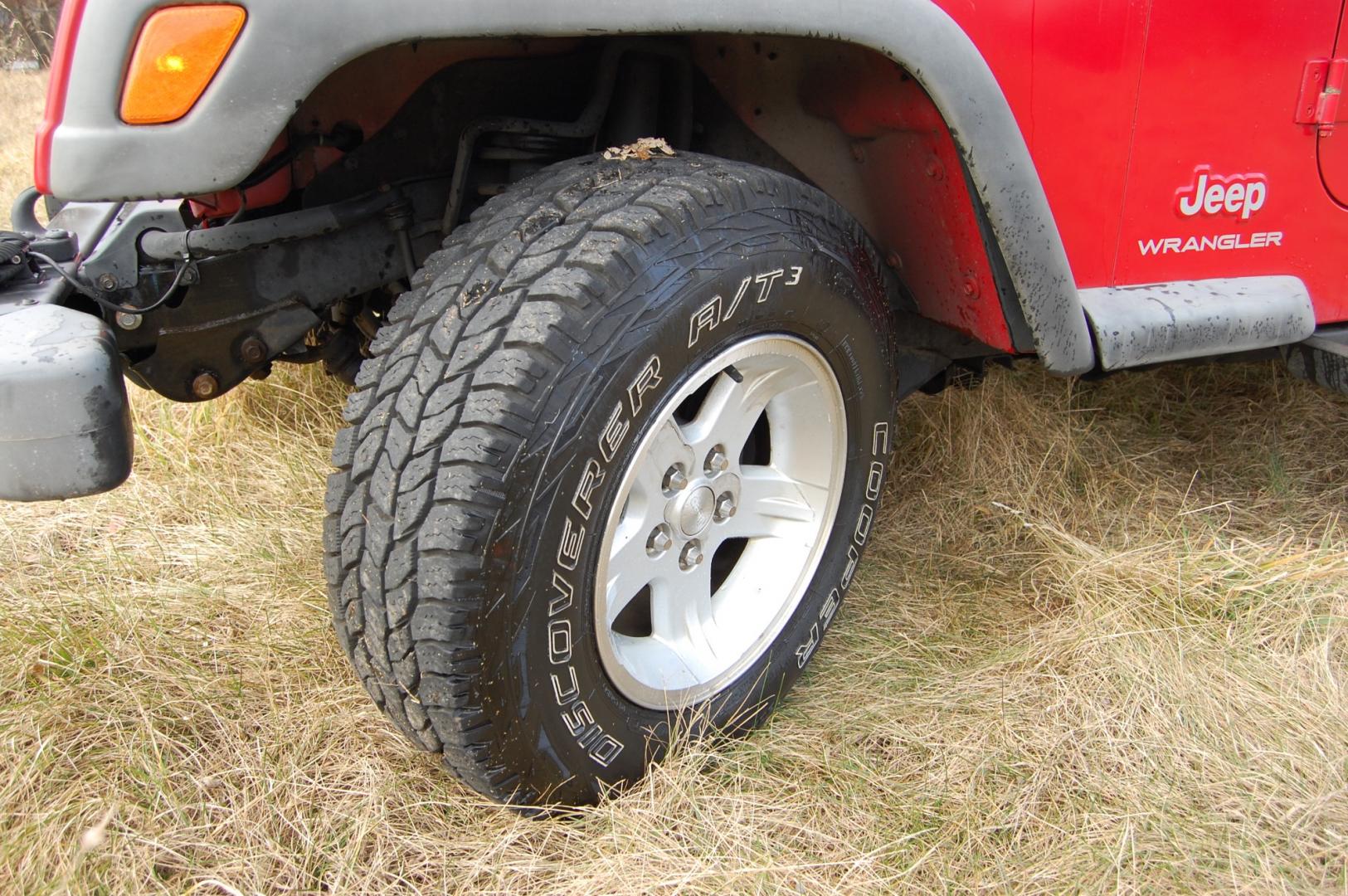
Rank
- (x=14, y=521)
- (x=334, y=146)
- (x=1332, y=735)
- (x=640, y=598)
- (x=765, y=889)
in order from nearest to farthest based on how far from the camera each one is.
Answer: (x=765, y=889)
(x=334, y=146)
(x=1332, y=735)
(x=640, y=598)
(x=14, y=521)

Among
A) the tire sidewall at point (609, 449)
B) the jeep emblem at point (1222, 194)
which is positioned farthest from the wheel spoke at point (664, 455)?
the jeep emblem at point (1222, 194)

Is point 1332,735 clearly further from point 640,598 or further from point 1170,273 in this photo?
point 640,598

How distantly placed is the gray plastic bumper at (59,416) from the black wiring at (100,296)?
312 millimetres

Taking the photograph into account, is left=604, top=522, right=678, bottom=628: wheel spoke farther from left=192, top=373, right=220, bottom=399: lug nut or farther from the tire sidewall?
left=192, top=373, right=220, bottom=399: lug nut

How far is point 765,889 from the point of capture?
1554 millimetres

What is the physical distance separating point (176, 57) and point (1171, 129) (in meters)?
1.79

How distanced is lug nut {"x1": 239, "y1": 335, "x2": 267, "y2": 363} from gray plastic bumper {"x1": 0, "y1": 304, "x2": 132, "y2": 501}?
17.8 inches

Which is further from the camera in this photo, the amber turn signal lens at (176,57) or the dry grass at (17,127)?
the dry grass at (17,127)

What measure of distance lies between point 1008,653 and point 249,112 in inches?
69.6

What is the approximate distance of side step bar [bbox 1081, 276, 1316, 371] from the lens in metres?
1.97

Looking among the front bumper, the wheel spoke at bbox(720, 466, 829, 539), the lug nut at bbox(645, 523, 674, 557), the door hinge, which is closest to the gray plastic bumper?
the front bumper

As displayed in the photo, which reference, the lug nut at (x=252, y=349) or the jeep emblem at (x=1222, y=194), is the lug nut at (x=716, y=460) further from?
the jeep emblem at (x=1222, y=194)

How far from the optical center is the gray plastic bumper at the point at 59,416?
4.19 ft

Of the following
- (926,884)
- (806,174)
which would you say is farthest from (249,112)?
(926,884)
